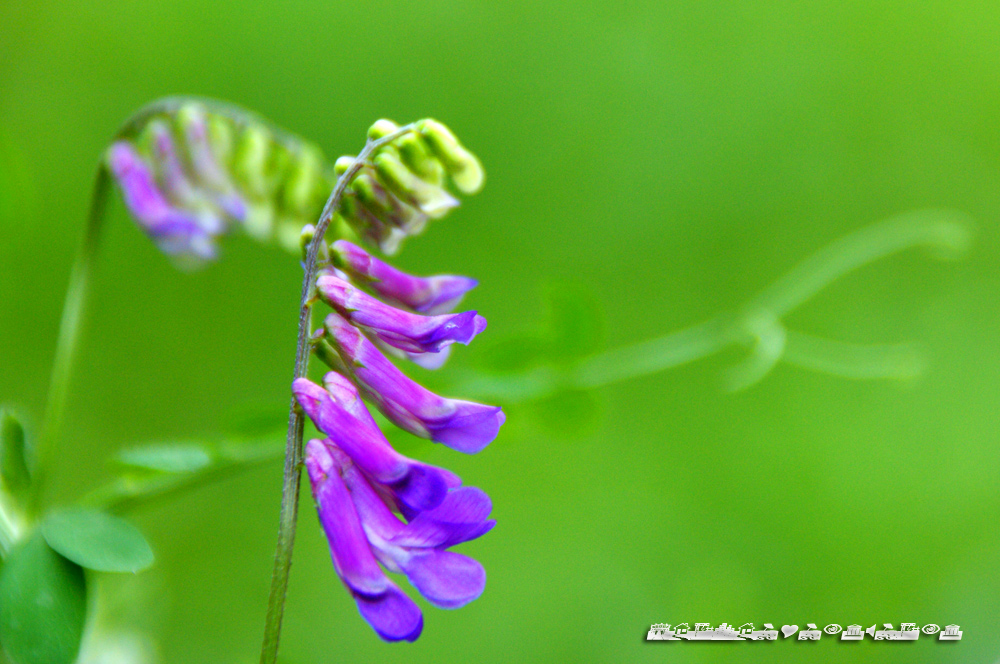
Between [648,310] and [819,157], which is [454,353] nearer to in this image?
[648,310]

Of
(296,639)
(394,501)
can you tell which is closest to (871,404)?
(296,639)

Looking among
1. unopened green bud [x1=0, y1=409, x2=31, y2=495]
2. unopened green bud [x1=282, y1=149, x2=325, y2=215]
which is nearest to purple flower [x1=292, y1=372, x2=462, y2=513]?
unopened green bud [x1=0, y1=409, x2=31, y2=495]

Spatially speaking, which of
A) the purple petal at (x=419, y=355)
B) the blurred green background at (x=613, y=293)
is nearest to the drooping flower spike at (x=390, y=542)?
the purple petal at (x=419, y=355)

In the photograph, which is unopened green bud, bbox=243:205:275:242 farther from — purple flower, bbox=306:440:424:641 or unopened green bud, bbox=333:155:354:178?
purple flower, bbox=306:440:424:641

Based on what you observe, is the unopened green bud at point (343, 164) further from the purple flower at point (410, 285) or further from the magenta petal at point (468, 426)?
the magenta petal at point (468, 426)

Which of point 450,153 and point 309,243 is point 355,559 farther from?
point 450,153

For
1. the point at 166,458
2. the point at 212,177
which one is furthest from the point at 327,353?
the point at 212,177
